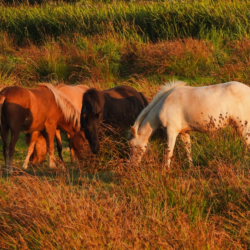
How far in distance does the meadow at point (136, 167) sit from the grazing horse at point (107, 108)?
262mm

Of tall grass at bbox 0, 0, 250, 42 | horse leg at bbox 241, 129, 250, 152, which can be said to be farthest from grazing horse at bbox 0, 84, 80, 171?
tall grass at bbox 0, 0, 250, 42

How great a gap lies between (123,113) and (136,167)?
10.1ft

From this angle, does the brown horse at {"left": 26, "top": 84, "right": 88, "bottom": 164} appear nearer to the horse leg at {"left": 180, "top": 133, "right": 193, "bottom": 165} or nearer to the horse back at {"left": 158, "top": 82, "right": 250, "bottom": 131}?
the horse leg at {"left": 180, "top": 133, "right": 193, "bottom": 165}

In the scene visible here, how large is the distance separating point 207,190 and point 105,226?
1782mm

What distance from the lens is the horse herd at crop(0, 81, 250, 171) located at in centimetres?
737

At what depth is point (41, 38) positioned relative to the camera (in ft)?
65.4

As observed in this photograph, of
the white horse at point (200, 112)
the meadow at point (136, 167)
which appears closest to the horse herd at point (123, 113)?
the white horse at point (200, 112)

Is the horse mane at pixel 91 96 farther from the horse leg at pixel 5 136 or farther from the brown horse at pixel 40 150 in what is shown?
the brown horse at pixel 40 150

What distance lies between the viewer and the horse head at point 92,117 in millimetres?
7754

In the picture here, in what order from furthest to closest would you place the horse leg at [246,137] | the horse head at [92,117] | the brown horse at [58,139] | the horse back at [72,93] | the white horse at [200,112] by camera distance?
the horse back at [72,93]
the brown horse at [58,139]
the horse head at [92,117]
the white horse at [200,112]
the horse leg at [246,137]

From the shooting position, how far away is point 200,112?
7402mm

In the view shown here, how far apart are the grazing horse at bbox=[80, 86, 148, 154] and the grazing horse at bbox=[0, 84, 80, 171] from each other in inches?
26.7

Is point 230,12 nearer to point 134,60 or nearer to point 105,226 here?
point 134,60

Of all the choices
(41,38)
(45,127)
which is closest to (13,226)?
(45,127)
